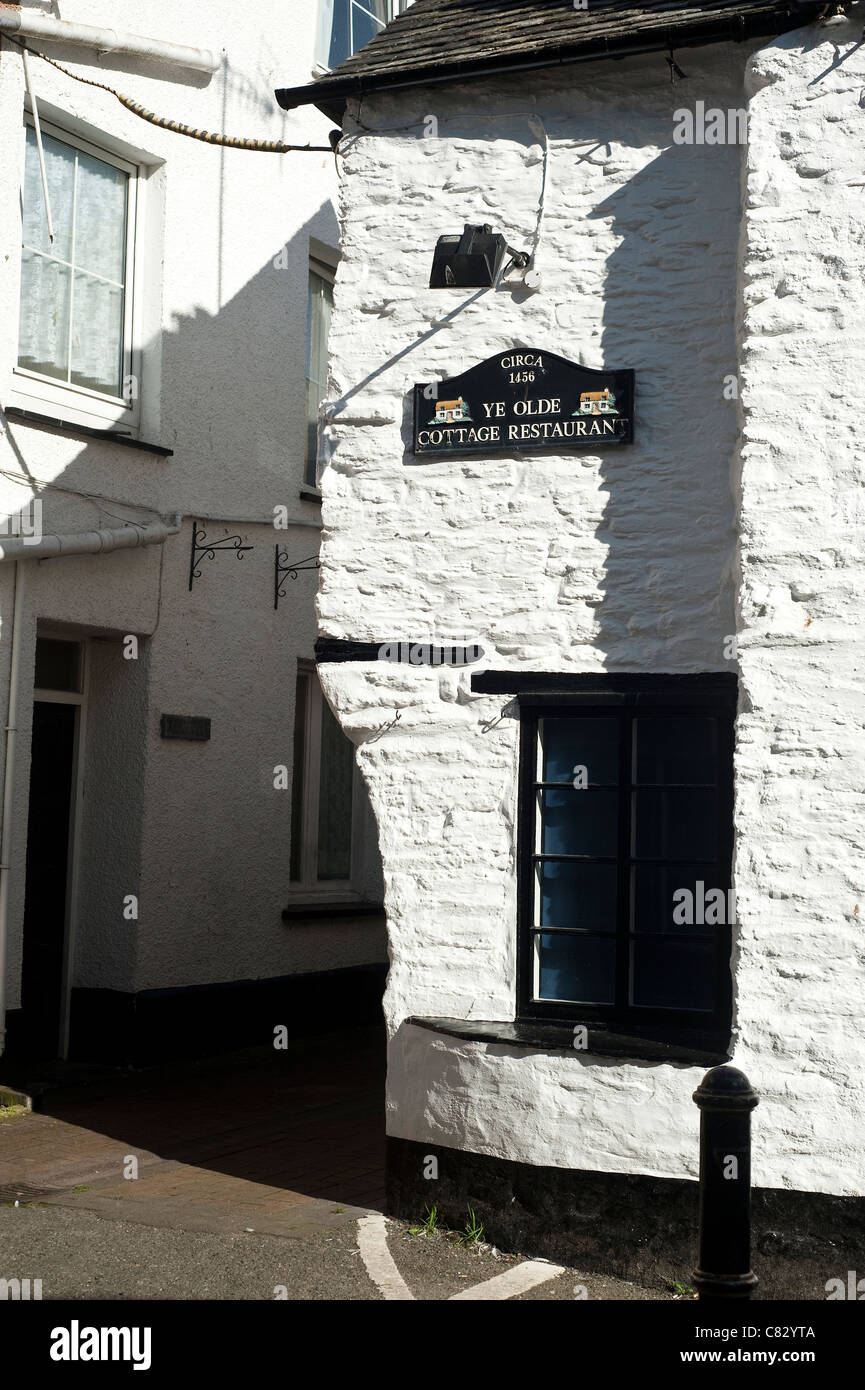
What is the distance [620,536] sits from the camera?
5961mm

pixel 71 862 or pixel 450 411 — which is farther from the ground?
pixel 450 411

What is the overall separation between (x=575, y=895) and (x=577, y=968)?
0.31 meters

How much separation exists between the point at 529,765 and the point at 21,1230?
288 centimetres

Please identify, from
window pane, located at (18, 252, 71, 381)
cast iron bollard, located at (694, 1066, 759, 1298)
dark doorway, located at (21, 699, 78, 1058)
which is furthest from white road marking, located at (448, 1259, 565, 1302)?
window pane, located at (18, 252, 71, 381)

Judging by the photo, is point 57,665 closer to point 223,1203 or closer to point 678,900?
point 223,1203

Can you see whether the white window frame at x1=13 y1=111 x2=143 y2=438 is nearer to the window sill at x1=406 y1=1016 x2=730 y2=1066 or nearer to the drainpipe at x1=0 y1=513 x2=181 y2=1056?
the drainpipe at x1=0 y1=513 x2=181 y2=1056

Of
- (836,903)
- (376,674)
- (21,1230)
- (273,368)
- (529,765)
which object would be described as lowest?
(21,1230)

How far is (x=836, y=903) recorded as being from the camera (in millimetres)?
5219

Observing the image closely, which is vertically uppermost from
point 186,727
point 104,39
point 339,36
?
point 339,36

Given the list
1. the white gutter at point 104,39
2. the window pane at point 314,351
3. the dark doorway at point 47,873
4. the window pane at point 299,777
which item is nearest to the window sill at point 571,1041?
the dark doorway at point 47,873

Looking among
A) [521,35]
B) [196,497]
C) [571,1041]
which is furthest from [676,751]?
[196,497]

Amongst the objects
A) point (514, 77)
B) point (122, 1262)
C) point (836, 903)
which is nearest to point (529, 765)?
point (836, 903)

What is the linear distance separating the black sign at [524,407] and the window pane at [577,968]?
212 centimetres
